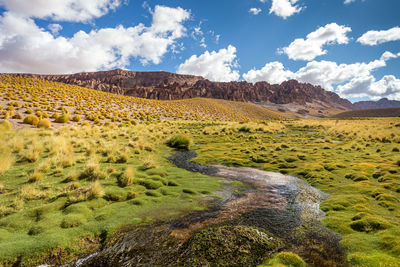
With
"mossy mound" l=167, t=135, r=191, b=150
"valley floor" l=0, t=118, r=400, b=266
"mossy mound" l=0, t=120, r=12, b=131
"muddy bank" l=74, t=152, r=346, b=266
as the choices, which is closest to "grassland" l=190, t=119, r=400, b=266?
"valley floor" l=0, t=118, r=400, b=266

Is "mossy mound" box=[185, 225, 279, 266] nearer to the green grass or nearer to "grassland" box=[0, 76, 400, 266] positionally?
"grassland" box=[0, 76, 400, 266]

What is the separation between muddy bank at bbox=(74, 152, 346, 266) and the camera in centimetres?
492

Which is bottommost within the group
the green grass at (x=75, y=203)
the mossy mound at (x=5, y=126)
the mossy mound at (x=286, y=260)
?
the green grass at (x=75, y=203)

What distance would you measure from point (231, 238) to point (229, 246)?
320 millimetres

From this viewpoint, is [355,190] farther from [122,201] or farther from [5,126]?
[5,126]

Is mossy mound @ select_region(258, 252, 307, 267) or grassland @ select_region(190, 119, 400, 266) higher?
grassland @ select_region(190, 119, 400, 266)

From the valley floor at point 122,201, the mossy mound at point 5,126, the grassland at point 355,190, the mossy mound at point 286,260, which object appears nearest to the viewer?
the mossy mound at point 286,260

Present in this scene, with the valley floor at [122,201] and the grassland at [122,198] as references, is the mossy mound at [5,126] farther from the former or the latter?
the valley floor at [122,201]

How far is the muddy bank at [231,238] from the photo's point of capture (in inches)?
194

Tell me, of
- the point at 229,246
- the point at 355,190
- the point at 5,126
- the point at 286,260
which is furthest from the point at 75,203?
the point at 5,126

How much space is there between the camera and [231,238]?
5676mm

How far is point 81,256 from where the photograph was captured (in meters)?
4.93

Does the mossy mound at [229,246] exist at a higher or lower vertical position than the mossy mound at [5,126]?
lower

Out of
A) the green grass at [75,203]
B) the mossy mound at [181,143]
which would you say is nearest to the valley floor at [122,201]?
the green grass at [75,203]
